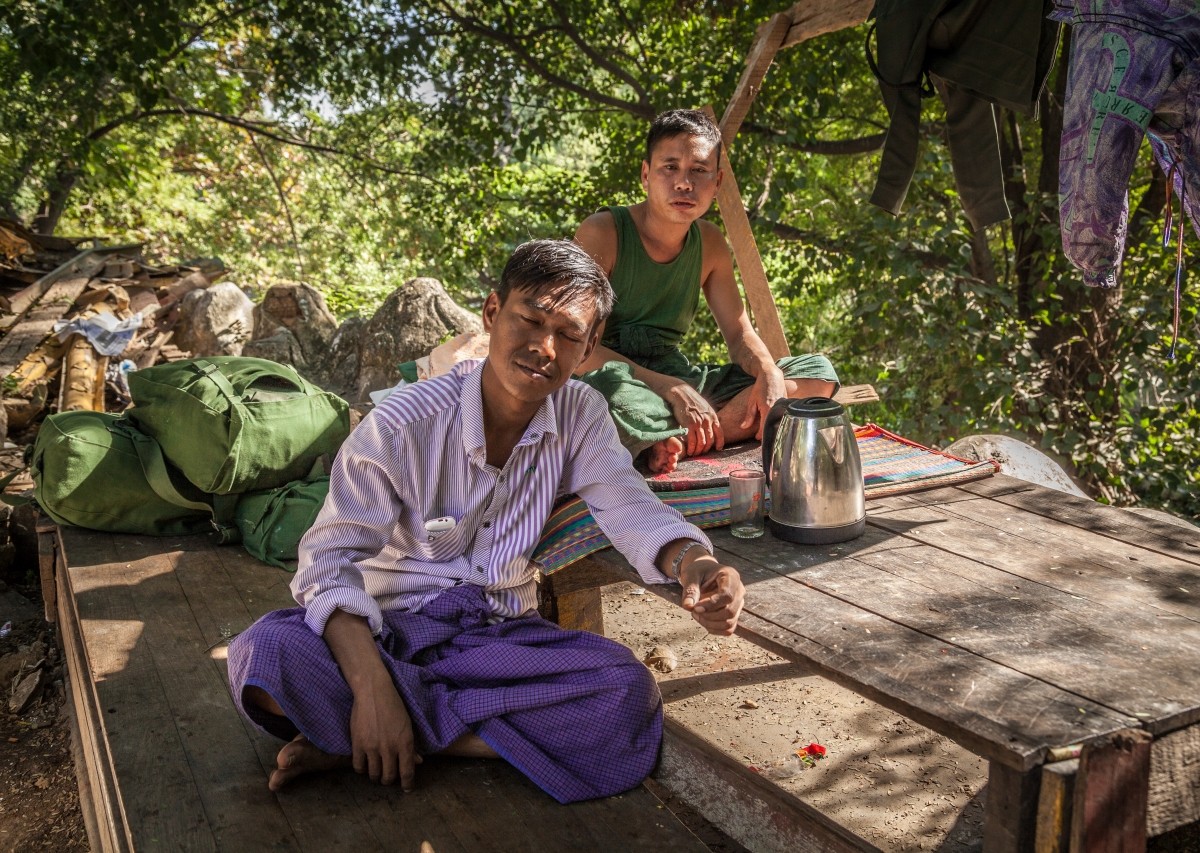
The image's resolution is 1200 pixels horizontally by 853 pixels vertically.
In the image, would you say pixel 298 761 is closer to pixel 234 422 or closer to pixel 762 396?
pixel 234 422

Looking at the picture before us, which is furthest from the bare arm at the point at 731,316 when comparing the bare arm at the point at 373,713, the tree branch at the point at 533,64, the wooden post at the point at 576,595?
the tree branch at the point at 533,64

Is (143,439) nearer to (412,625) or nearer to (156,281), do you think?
(412,625)

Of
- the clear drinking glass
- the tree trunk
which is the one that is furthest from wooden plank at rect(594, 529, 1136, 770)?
the tree trunk

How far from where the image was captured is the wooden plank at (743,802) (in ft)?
6.70

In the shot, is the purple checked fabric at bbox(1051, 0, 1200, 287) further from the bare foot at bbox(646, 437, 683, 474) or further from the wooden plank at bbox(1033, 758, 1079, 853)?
the wooden plank at bbox(1033, 758, 1079, 853)

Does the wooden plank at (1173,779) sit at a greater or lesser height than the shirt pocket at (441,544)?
lesser

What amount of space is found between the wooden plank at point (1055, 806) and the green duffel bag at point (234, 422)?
278cm

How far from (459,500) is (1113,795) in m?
1.46

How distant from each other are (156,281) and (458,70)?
320 cm

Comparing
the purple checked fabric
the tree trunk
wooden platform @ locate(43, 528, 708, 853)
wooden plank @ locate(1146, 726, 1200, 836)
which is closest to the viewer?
wooden plank @ locate(1146, 726, 1200, 836)

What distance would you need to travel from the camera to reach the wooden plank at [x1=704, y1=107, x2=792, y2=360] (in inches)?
175

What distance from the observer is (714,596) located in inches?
82.1

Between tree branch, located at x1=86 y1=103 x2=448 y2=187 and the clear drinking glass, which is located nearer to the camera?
the clear drinking glass

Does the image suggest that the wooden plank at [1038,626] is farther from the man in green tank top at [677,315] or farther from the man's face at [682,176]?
the man's face at [682,176]
